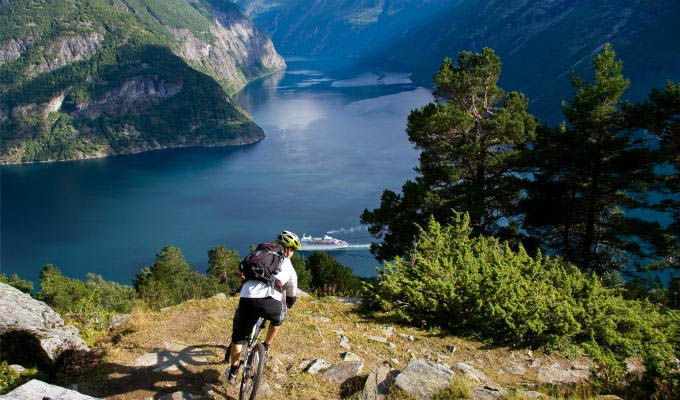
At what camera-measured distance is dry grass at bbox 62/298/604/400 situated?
727cm

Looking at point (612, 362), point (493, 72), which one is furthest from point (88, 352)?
point (493, 72)

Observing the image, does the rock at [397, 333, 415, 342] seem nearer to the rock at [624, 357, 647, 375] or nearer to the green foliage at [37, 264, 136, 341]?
the rock at [624, 357, 647, 375]

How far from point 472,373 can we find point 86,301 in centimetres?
815

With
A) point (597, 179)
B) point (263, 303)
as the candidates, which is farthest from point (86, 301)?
point (597, 179)

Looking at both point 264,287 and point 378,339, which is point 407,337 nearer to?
point 378,339

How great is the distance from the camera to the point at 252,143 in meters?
184

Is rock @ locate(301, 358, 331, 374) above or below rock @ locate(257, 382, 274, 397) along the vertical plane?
above

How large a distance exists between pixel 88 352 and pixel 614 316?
9557 mm

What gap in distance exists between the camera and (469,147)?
22.3 meters

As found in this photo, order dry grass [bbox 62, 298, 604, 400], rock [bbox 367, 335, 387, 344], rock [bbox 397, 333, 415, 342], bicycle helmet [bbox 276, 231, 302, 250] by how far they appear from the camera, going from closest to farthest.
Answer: bicycle helmet [bbox 276, 231, 302, 250], dry grass [bbox 62, 298, 604, 400], rock [bbox 367, 335, 387, 344], rock [bbox 397, 333, 415, 342]

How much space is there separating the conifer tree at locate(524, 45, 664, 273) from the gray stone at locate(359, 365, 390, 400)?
1543cm

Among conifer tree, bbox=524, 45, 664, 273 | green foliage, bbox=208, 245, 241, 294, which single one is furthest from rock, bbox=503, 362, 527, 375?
green foliage, bbox=208, 245, 241, 294

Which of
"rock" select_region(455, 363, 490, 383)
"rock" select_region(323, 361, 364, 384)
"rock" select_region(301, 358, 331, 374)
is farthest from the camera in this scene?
"rock" select_region(301, 358, 331, 374)

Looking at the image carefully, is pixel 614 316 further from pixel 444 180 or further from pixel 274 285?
pixel 444 180
